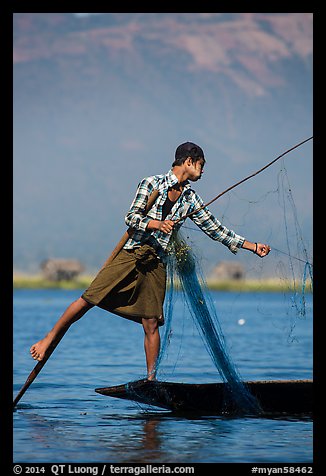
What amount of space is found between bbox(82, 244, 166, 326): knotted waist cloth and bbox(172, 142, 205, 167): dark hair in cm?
67

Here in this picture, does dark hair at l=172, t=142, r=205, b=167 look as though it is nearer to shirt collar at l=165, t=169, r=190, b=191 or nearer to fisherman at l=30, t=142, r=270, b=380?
fisherman at l=30, t=142, r=270, b=380

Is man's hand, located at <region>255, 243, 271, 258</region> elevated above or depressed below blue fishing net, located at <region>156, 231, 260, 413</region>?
above

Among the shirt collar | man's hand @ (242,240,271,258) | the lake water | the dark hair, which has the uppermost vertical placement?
the dark hair

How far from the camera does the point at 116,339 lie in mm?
17312

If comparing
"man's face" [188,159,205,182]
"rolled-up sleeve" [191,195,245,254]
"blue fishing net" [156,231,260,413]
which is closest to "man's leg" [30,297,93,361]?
"blue fishing net" [156,231,260,413]

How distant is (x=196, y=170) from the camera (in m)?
7.35

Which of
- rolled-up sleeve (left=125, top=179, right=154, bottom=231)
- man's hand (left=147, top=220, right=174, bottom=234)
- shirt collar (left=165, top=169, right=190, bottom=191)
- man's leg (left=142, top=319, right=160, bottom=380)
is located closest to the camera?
man's hand (left=147, top=220, right=174, bottom=234)

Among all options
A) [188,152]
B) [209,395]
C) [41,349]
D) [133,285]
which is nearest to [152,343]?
[133,285]

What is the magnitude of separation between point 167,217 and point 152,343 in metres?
0.92

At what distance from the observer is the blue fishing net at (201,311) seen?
297 inches

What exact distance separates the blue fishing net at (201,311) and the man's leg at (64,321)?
64cm

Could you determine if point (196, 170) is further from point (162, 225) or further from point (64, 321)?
point (64, 321)

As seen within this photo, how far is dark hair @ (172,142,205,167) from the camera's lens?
7324 mm
